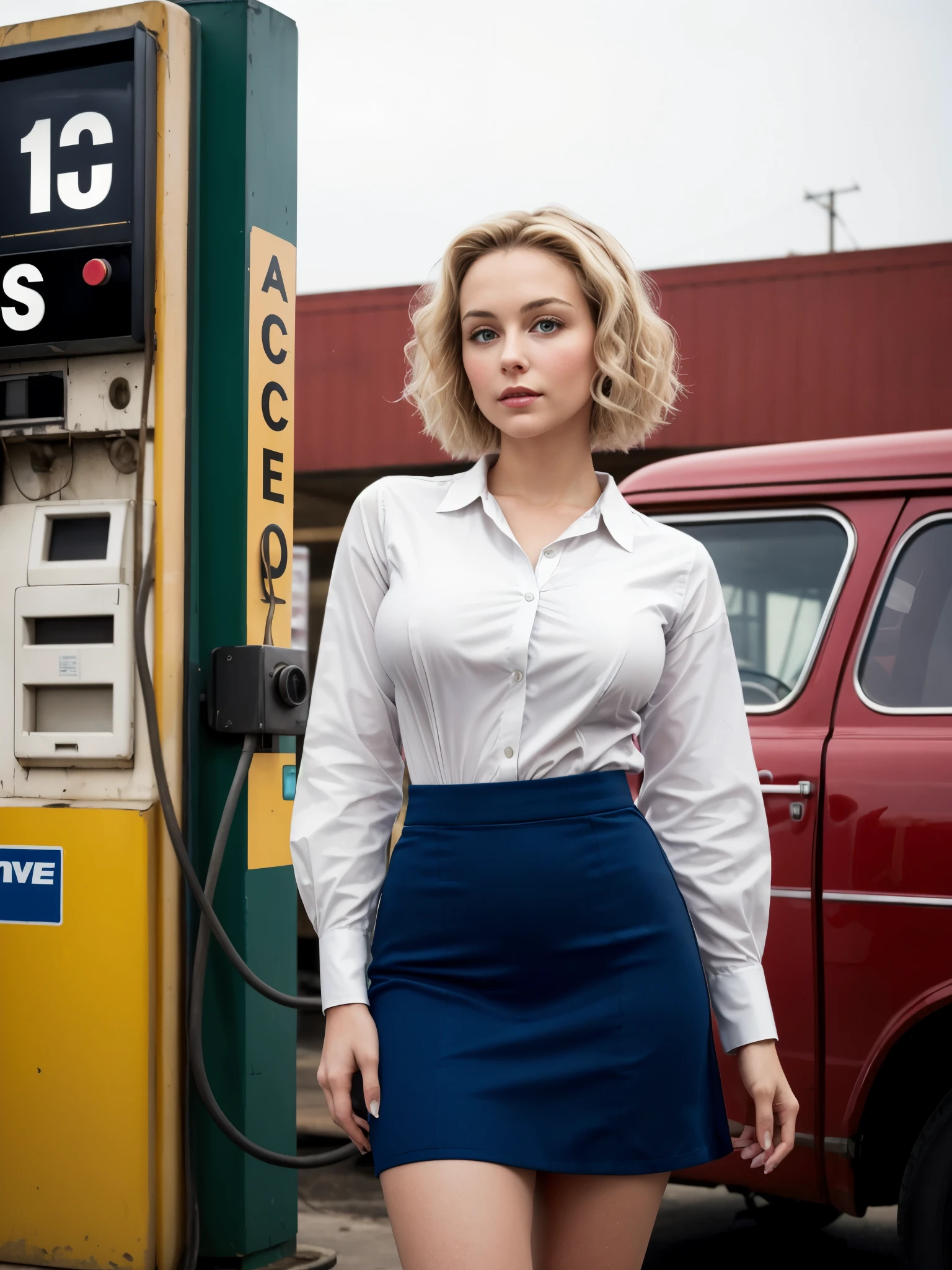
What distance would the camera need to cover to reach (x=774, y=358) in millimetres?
10359

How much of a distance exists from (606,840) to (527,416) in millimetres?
597

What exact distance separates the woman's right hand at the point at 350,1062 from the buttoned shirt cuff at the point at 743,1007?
0.49 meters

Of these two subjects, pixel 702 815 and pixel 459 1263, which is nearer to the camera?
pixel 459 1263

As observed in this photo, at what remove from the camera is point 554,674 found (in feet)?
5.89

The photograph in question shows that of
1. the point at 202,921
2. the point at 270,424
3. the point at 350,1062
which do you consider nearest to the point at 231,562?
the point at 270,424

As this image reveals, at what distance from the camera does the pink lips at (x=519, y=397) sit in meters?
1.92

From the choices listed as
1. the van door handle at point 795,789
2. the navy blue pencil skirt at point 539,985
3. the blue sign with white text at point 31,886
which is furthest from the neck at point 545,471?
the blue sign with white text at point 31,886

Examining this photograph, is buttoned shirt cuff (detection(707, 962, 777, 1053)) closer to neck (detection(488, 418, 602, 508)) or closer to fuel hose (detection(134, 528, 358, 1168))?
neck (detection(488, 418, 602, 508))

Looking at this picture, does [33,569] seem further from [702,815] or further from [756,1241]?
[756,1241]

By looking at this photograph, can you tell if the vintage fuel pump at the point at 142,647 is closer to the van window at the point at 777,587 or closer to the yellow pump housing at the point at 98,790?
the yellow pump housing at the point at 98,790

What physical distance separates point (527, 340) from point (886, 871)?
1680 millimetres

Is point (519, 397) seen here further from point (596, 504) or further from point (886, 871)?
point (886, 871)

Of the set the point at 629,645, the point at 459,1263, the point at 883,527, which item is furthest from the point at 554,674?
the point at 883,527

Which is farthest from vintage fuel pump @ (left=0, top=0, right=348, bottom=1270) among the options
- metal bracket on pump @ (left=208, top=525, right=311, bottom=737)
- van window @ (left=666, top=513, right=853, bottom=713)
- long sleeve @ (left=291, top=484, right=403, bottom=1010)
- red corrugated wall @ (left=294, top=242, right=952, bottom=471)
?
red corrugated wall @ (left=294, top=242, right=952, bottom=471)
